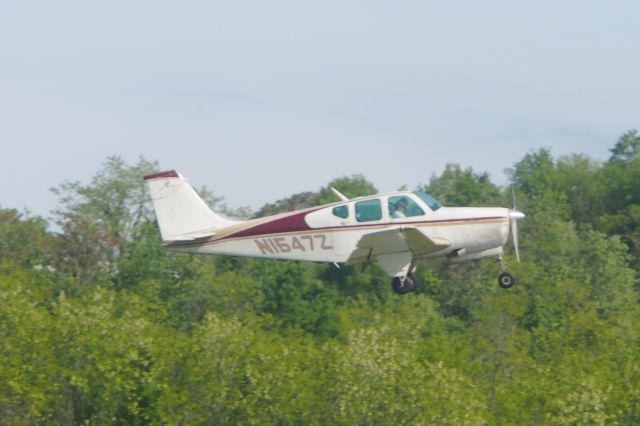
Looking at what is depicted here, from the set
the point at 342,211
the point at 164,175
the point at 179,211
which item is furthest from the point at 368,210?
the point at 164,175

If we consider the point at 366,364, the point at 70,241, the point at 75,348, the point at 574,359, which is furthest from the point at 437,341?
the point at 70,241

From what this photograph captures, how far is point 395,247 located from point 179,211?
580cm

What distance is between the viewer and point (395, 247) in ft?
102

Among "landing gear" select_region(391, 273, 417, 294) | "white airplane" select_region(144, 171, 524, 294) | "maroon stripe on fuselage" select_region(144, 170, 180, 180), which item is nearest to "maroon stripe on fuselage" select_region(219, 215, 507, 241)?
"white airplane" select_region(144, 171, 524, 294)

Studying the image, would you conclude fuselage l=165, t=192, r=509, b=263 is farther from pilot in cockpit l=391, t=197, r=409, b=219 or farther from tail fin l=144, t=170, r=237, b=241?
tail fin l=144, t=170, r=237, b=241

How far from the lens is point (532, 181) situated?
97.1 meters

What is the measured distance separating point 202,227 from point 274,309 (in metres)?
30.0

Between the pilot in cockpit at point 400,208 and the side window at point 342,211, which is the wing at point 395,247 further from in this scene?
the side window at point 342,211

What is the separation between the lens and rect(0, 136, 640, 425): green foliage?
140ft

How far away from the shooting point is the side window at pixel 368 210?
102 ft

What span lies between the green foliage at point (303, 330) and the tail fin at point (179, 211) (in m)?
5.42

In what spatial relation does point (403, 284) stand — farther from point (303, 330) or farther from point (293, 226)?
point (303, 330)

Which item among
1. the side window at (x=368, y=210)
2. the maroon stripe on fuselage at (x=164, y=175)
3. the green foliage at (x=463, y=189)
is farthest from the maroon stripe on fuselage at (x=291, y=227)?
the green foliage at (x=463, y=189)

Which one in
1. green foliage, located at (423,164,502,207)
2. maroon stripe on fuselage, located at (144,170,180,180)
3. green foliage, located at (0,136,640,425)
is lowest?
green foliage, located at (0,136,640,425)
